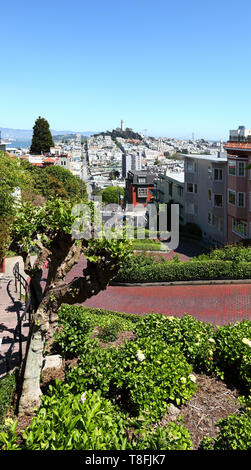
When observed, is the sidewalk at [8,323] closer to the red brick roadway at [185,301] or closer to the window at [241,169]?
the red brick roadway at [185,301]

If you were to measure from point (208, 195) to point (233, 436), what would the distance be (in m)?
36.7

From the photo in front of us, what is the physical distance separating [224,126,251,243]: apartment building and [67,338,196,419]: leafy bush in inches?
1008

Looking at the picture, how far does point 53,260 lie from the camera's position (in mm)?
8781

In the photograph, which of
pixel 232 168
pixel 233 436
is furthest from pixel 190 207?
pixel 233 436

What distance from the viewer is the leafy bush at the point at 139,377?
7682mm

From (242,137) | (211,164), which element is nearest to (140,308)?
(242,137)

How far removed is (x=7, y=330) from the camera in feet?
46.5

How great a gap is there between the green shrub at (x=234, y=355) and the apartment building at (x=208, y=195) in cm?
2882

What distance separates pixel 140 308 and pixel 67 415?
13.3m

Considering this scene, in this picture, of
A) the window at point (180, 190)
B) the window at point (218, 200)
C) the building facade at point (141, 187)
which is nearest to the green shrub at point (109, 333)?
the window at point (218, 200)

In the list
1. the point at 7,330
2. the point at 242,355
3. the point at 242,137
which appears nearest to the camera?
the point at 242,355

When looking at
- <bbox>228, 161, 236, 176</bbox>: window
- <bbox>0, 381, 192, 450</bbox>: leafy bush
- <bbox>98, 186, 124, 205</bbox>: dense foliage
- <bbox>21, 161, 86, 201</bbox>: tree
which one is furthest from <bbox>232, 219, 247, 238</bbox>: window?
<bbox>98, 186, 124, 205</bbox>: dense foliage

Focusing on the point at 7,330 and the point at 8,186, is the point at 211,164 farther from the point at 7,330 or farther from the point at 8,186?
the point at 7,330

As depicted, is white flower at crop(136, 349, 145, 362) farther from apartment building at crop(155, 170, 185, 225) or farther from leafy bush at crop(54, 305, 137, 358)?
apartment building at crop(155, 170, 185, 225)
